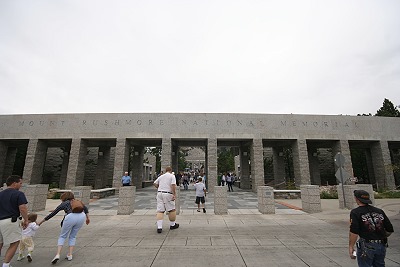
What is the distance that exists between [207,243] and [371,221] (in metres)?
3.87

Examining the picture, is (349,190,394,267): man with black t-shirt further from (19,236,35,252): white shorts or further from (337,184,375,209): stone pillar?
(337,184,375,209): stone pillar

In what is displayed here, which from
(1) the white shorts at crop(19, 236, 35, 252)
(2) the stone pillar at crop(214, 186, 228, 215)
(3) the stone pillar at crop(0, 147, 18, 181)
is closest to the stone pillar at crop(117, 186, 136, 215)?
(2) the stone pillar at crop(214, 186, 228, 215)

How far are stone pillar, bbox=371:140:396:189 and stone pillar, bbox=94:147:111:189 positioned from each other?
98.3 feet

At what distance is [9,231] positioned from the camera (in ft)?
13.5

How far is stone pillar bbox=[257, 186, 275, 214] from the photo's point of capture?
987 cm

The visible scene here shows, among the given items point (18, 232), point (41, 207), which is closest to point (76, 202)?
point (18, 232)

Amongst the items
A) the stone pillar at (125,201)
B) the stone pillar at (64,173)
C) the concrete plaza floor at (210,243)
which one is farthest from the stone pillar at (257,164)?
the stone pillar at (64,173)

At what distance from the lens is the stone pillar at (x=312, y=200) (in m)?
10.1

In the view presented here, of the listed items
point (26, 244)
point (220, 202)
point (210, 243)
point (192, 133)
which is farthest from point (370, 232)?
point (192, 133)

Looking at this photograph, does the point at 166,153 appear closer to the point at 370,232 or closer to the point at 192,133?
the point at 192,133

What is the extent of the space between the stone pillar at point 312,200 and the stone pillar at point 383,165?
15.7 metres

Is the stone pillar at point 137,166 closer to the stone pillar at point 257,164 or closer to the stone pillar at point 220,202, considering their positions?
the stone pillar at point 257,164

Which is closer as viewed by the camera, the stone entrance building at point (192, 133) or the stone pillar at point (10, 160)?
the stone entrance building at point (192, 133)

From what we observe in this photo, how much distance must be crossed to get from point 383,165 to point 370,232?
23.4 metres
